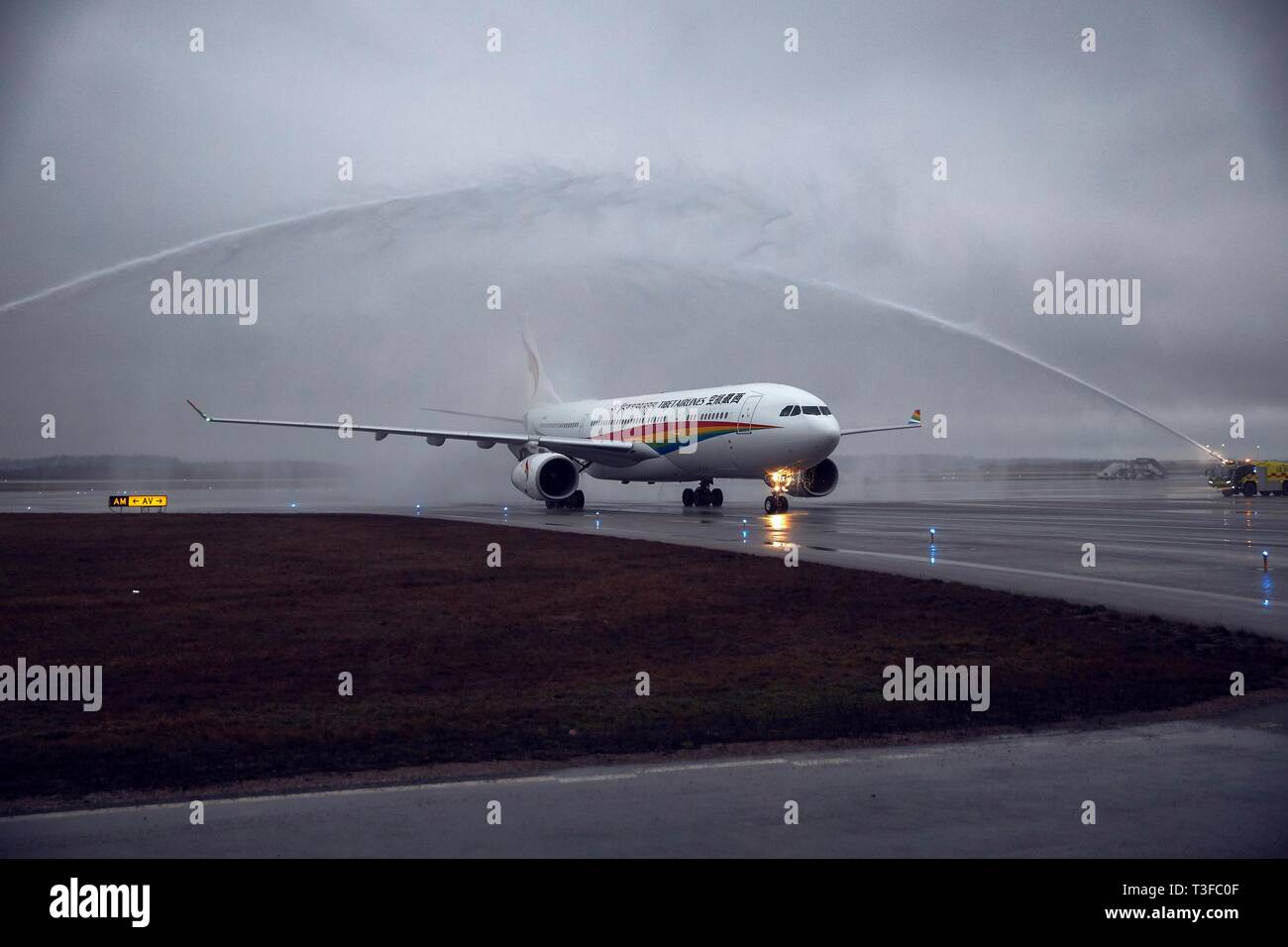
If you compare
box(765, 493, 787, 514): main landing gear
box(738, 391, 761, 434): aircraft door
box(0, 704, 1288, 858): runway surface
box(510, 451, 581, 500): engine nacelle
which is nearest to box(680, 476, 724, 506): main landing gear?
box(510, 451, 581, 500): engine nacelle

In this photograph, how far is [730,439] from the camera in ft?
143

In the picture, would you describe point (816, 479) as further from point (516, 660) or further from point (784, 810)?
point (784, 810)

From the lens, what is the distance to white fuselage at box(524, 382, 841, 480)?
41312 mm

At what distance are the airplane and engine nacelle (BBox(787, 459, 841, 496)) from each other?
0.04 metres

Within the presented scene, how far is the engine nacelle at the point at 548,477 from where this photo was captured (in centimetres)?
4684

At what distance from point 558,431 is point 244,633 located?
44.3m

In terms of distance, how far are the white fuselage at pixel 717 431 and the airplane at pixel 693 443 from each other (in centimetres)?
5

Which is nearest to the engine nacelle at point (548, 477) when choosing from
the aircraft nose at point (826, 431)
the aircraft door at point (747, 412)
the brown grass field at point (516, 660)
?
the aircraft door at point (747, 412)

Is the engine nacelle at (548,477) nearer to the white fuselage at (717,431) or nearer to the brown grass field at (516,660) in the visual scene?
the white fuselage at (717,431)

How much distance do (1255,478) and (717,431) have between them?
36517mm

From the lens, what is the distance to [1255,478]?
61062 millimetres

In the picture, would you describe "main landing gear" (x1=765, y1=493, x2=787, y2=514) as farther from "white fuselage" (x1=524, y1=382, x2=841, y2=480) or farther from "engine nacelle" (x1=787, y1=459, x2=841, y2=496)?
"engine nacelle" (x1=787, y1=459, x2=841, y2=496)

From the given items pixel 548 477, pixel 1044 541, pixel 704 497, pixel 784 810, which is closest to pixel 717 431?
pixel 704 497
